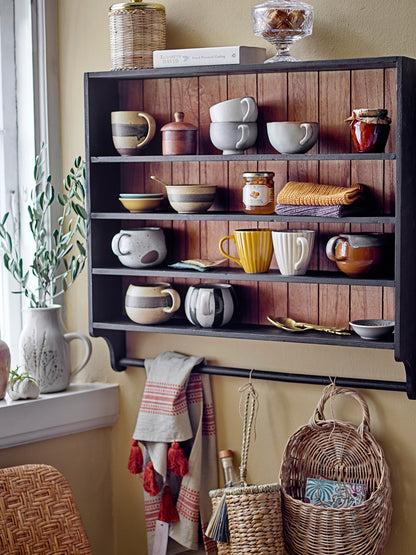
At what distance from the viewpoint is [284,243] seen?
83.1 inches

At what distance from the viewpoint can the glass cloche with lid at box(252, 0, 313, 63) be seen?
2062mm

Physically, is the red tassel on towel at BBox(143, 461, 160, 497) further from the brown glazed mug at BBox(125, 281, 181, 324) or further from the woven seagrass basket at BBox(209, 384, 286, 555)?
the brown glazed mug at BBox(125, 281, 181, 324)

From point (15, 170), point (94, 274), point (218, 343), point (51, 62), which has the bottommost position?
point (218, 343)

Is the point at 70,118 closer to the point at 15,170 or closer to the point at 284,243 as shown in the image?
the point at 15,170

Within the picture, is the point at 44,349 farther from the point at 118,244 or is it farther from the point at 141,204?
the point at 141,204

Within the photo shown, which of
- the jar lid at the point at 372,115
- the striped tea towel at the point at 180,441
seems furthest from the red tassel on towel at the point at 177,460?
the jar lid at the point at 372,115

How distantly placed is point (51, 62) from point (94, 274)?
0.71 meters

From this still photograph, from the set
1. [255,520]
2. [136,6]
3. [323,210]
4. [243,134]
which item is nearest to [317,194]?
[323,210]

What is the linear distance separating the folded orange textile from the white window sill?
0.88 meters

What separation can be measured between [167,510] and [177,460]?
0.18 m

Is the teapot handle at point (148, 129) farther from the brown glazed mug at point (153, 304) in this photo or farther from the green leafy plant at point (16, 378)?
the green leafy plant at point (16, 378)

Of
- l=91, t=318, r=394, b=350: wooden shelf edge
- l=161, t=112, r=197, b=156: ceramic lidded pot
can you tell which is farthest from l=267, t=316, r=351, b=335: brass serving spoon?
l=161, t=112, r=197, b=156: ceramic lidded pot

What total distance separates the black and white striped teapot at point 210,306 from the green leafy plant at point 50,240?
423mm

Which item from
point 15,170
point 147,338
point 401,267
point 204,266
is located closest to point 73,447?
point 147,338
